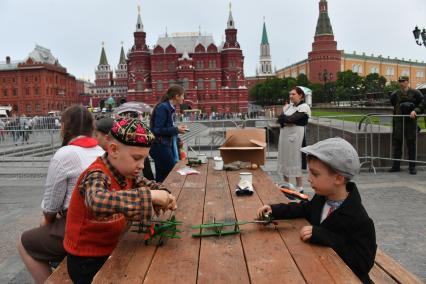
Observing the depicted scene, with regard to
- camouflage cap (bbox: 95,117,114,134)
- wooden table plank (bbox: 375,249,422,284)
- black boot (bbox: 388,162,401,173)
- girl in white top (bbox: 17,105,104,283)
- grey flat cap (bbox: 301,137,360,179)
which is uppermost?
camouflage cap (bbox: 95,117,114,134)

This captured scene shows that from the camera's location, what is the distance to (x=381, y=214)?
18.2 ft

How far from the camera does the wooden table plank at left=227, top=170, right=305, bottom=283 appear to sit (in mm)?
1656

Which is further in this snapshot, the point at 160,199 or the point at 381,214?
the point at 381,214

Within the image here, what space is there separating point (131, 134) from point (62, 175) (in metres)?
1.03

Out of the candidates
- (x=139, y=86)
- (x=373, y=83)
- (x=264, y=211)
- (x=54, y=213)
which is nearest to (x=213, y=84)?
(x=139, y=86)

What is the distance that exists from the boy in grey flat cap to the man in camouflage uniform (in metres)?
6.78

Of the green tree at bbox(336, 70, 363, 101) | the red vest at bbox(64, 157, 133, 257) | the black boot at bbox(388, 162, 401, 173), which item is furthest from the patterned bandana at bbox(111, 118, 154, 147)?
the green tree at bbox(336, 70, 363, 101)

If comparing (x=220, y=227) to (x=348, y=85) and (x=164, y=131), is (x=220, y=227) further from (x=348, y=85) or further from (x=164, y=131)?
(x=348, y=85)

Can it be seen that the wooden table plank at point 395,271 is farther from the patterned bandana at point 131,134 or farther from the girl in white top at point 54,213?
the girl in white top at point 54,213

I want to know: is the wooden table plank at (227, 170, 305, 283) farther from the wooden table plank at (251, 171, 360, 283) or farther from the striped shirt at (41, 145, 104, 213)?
the striped shirt at (41, 145, 104, 213)

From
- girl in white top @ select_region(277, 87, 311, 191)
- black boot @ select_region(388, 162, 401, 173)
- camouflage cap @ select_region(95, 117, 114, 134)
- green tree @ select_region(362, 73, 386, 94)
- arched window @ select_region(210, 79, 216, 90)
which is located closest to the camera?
camouflage cap @ select_region(95, 117, 114, 134)

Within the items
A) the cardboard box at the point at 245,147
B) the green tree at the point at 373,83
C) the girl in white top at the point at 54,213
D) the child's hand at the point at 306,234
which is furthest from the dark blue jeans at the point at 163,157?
the green tree at the point at 373,83

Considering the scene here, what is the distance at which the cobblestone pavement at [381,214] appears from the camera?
402cm

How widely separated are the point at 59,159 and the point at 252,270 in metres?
1.74
